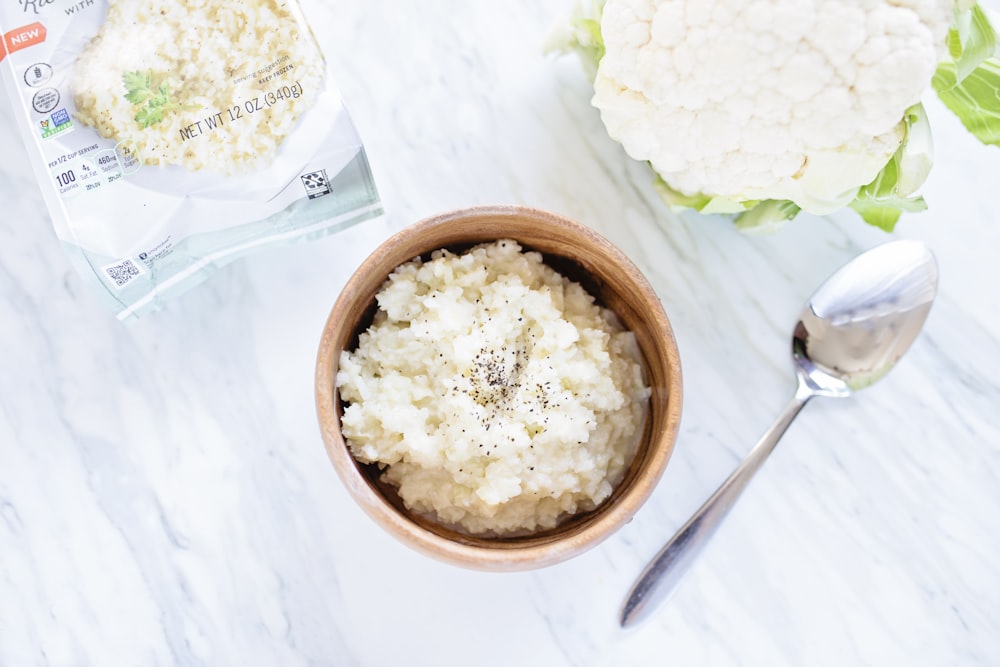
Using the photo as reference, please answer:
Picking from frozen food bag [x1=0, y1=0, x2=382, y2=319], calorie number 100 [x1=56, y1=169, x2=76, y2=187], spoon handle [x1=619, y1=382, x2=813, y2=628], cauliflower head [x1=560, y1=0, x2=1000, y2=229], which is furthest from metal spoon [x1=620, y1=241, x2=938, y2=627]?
calorie number 100 [x1=56, y1=169, x2=76, y2=187]

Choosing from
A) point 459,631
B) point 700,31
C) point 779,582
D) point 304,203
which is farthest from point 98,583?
point 700,31

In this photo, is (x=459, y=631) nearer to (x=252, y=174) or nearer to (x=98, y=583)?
(x=98, y=583)

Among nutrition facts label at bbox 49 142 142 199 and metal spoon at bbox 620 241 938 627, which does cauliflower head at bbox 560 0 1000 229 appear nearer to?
metal spoon at bbox 620 241 938 627

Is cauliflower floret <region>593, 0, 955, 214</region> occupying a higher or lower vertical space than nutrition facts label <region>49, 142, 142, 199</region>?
higher

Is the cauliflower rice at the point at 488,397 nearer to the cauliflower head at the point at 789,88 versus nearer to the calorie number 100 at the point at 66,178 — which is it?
the cauliflower head at the point at 789,88

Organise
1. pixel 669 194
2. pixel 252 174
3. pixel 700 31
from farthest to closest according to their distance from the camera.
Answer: pixel 669 194, pixel 252 174, pixel 700 31

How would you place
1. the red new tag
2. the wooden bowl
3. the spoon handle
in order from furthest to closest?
the spoon handle < the red new tag < the wooden bowl
